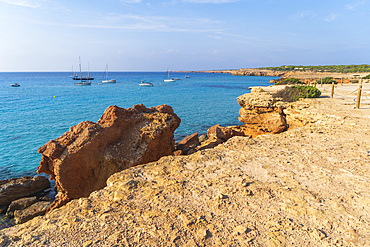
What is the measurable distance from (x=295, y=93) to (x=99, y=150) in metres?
15.5

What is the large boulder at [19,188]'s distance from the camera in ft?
36.5

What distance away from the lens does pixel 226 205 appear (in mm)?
4711

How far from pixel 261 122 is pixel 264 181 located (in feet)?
38.0

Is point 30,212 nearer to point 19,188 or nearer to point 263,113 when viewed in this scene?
point 19,188

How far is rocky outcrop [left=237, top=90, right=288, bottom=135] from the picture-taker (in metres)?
15.5

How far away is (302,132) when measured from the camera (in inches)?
394

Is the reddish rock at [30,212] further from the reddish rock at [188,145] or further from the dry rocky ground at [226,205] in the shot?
the reddish rock at [188,145]

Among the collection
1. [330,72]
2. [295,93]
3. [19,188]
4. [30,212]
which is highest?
[330,72]

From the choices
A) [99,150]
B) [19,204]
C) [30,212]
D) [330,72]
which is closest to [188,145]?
[99,150]

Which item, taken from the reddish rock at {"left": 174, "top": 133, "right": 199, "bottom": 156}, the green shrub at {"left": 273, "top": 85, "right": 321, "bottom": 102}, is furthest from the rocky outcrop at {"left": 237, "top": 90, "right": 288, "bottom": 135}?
the reddish rock at {"left": 174, "top": 133, "right": 199, "bottom": 156}

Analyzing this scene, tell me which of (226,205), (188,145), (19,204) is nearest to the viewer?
(226,205)

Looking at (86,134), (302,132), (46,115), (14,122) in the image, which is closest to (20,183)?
(86,134)

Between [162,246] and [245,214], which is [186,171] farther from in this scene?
[162,246]

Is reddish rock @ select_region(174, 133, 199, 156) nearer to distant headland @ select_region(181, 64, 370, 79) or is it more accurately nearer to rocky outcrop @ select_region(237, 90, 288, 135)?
rocky outcrop @ select_region(237, 90, 288, 135)
